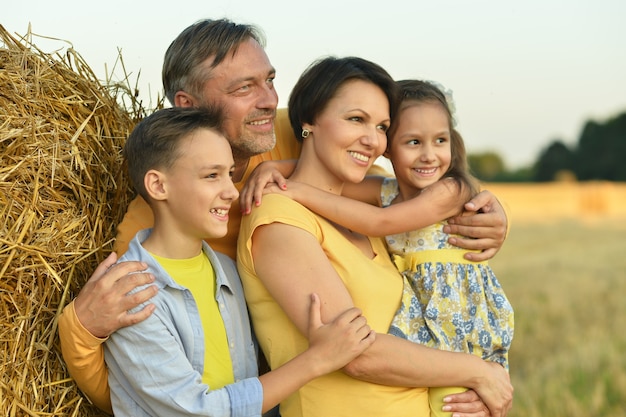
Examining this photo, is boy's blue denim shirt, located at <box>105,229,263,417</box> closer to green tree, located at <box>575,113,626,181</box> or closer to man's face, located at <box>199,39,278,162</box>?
man's face, located at <box>199,39,278,162</box>

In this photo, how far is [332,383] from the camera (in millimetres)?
3188

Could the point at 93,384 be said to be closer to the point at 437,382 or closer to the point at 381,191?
the point at 437,382

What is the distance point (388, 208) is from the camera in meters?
3.48

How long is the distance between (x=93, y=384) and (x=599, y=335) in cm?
848

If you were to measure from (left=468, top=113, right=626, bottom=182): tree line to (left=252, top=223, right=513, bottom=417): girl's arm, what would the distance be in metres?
39.6

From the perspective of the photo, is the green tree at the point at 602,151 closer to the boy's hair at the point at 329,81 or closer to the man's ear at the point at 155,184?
the boy's hair at the point at 329,81

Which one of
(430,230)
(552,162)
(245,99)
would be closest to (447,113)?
(430,230)

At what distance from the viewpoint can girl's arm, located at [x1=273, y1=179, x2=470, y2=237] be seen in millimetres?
3316

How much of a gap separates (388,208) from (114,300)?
4.09ft

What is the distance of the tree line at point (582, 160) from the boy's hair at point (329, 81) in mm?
39289

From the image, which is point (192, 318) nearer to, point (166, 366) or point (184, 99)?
point (166, 366)

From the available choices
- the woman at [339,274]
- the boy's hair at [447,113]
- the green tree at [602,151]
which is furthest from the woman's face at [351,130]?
the green tree at [602,151]

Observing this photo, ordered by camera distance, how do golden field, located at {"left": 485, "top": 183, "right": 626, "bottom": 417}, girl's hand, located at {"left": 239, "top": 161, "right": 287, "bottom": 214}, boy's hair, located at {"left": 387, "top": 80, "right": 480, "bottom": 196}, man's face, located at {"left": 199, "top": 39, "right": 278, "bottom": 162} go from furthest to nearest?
golden field, located at {"left": 485, "top": 183, "right": 626, "bottom": 417}
man's face, located at {"left": 199, "top": 39, "right": 278, "bottom": 162}
boy's hair, located at {"left": 387, "top": 80, "right": 480, "bottom": 196}
girl's hand, located at {"left": 239, "top": 161, "right": 287, "bottom": 214}

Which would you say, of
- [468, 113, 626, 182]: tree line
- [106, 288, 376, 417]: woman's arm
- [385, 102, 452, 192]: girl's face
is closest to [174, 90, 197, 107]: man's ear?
[385, 102, 452, 192]: girl's face
